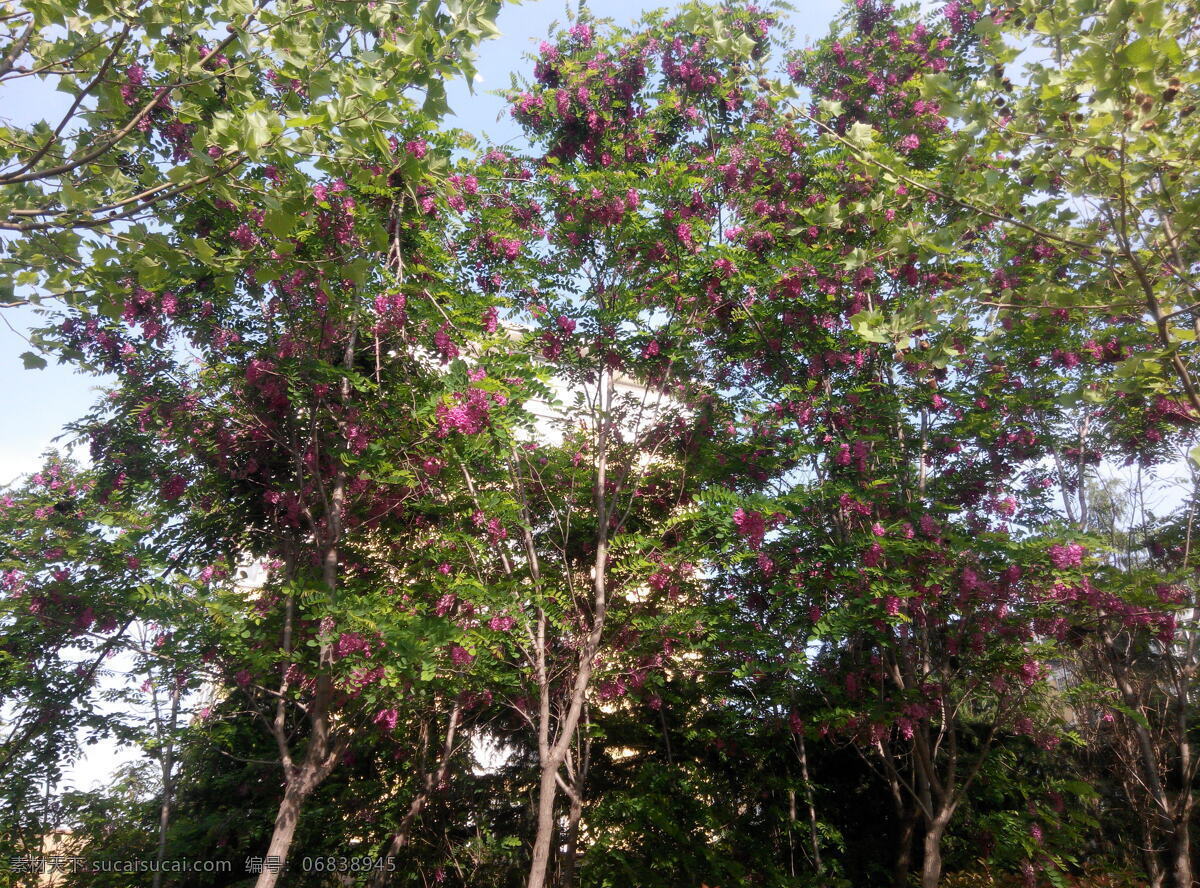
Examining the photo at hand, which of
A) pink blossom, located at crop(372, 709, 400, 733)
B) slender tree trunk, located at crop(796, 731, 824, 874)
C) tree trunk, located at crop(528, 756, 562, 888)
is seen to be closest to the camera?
tree trunk, located at crop(528, 756, 562, 888)

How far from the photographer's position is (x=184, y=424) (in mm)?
6375

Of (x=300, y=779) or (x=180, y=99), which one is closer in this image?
(x=180, y=99)

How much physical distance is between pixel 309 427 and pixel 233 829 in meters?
5.40

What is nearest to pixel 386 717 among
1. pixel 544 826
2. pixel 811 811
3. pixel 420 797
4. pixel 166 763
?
pixel 420 797

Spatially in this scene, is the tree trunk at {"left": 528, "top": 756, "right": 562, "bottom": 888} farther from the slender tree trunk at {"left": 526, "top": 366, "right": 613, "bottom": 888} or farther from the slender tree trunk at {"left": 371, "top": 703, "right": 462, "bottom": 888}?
the slender tree trunk at {"left": 371, "top": 703, "right": 462, "bottom": 888}

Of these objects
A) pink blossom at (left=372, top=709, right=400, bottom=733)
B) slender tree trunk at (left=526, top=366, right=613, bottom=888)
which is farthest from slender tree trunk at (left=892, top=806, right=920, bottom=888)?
pink blossom at (left=372, top=709, right=400, bottom=733)

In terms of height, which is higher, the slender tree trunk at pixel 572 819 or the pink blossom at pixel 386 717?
the pink blossom at pixel 386 717

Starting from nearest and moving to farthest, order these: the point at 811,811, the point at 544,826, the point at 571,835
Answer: the point at 544,826 → the point at 571,835 → the point at 811,811

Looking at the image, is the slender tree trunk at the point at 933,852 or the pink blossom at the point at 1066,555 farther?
the slender tree trunk at the point at 933,852

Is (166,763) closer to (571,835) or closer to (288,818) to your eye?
(288,818)

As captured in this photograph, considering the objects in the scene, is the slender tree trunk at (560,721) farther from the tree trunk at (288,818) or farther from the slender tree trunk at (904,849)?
the slender tree trunk at (904,849)

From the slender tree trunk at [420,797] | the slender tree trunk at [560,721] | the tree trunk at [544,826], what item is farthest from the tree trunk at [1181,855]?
the slender tree trunk at [420,797]

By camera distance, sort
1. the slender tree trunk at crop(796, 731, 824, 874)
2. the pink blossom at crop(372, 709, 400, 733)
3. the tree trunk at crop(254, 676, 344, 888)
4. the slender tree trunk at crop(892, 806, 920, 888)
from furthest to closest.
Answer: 1. the slender tree trunk at crop(892, 806, 920, 888)
2. the slender tree trunk at crop(796, 731, 824, 874)
3. the pink blossom at crop(372, 709, 400, 733)
4. the tree trunk at crop(254, 676, 344, 888)

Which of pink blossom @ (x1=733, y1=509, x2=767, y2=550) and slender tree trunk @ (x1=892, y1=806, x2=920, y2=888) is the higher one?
pink blossom @ (x1=733, y1=509, x2=767, y2=550)
